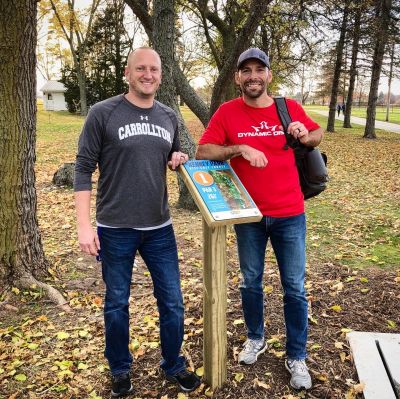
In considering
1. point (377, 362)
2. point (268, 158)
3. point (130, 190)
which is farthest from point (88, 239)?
point (377, 362)

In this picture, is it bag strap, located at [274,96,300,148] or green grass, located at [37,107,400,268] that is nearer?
bag strap, located at [274,96,300,148]

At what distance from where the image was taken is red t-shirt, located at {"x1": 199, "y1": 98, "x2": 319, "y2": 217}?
9.43 ft

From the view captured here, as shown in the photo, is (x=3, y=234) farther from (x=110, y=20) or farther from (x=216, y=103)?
(x=110, y=20)

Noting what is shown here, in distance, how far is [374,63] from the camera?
20.6 m

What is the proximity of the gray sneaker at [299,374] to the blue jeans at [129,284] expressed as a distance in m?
0.81

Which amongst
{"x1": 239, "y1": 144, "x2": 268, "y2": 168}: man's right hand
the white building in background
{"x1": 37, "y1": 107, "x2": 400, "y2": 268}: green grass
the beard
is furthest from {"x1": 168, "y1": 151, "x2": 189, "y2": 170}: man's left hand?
the white building in background

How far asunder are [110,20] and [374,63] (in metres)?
21.5

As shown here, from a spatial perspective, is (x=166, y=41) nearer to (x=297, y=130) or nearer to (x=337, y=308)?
(x=297, y=130)

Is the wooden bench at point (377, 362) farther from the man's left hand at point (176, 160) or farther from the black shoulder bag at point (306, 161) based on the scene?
the man's left hand at point (176, 160)

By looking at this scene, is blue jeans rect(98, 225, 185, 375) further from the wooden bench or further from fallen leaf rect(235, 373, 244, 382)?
the wooden bench

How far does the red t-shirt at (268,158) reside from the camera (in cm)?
287

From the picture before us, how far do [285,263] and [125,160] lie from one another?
1.31 meters

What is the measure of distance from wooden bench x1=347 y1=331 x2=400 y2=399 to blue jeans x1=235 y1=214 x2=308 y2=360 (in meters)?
0.47

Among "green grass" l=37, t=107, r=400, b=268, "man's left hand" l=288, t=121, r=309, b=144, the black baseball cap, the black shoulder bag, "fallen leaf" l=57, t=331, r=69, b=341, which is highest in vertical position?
the black baseball cap
